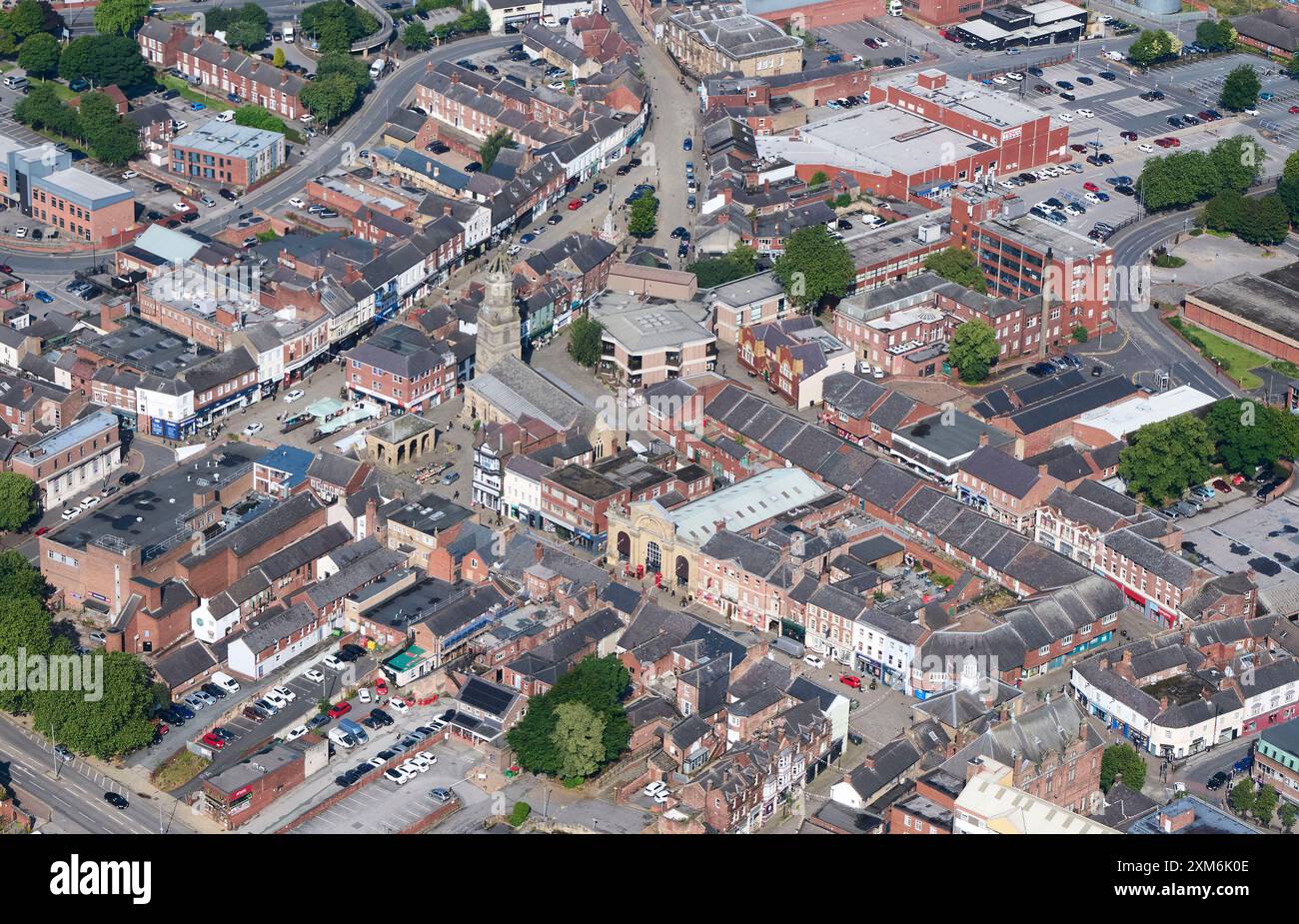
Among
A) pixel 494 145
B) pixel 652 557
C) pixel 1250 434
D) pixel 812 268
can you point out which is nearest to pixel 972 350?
pixel 812 268

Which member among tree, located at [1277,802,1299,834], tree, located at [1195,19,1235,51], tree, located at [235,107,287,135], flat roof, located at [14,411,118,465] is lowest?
tree, located at [1277,802,1299,834]

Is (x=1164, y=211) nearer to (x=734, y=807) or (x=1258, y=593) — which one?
(x=1258, y=593)

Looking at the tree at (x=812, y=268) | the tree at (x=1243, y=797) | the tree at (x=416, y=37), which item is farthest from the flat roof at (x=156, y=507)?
the tree at (x=416, y=37)

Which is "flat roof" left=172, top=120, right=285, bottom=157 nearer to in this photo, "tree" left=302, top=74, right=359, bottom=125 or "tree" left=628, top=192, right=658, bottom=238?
"tree" left=302, top=74, right=359, bottom=125

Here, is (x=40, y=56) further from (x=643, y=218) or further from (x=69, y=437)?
(x=69, y=437)

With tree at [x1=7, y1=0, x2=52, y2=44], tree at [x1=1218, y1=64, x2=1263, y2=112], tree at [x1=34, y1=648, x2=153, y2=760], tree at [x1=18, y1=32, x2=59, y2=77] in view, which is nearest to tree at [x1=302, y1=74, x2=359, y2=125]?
tree at [x1=18, y1=32, x2=59, y2=77]

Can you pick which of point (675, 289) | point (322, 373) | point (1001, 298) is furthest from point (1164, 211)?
point (322, 373)
